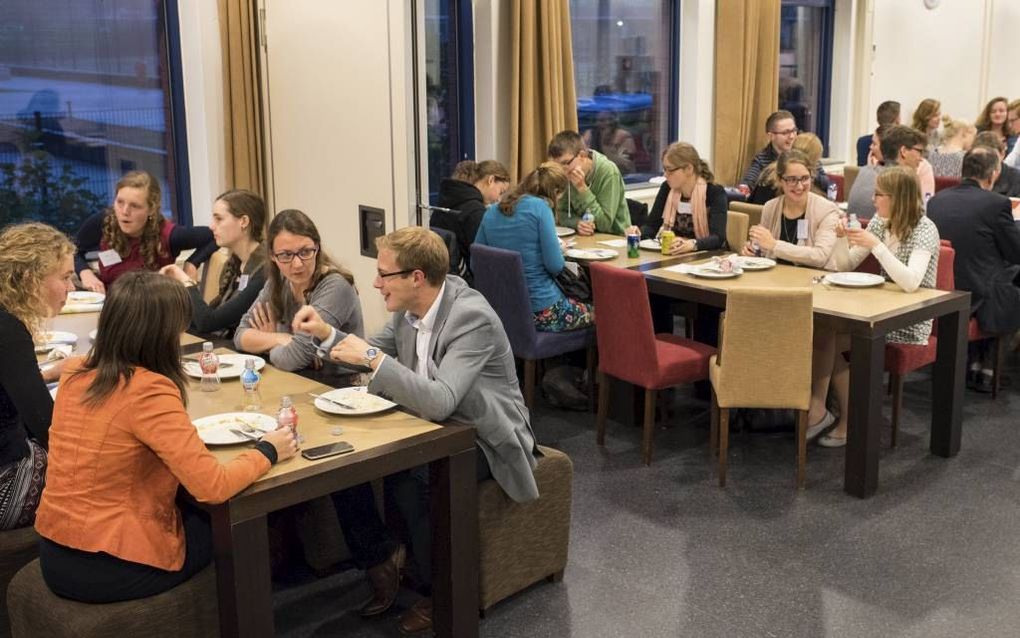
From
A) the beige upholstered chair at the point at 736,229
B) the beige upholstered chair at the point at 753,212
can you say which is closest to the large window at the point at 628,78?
the beige upholstered chair at the point at 753,212

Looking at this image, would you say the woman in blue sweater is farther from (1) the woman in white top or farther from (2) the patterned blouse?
(2) the patterned blouse

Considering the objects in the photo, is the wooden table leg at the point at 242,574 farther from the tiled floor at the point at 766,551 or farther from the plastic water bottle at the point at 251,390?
the tiled floor at the point at 766,551

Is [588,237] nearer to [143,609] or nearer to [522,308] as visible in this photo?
[522,308]

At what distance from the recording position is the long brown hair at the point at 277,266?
343 centimetres

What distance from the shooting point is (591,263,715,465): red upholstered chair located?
429 cm

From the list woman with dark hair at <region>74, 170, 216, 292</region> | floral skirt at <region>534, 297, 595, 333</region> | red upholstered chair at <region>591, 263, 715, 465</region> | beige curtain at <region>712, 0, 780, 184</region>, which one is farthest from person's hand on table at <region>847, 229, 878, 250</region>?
beige curtain at <region>712, 0, 780, 184</region>

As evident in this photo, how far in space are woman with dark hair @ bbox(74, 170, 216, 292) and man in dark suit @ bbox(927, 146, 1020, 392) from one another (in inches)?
132

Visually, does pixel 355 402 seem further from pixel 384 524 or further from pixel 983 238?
pixel 983 238

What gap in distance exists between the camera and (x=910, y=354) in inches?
174

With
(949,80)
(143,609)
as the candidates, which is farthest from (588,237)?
(949,80)

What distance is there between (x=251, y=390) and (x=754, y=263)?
8.90ft

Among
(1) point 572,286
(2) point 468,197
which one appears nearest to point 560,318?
(1) point 572,286

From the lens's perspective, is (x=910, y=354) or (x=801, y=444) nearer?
(x=801, y=444)

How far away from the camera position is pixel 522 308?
4.78m
